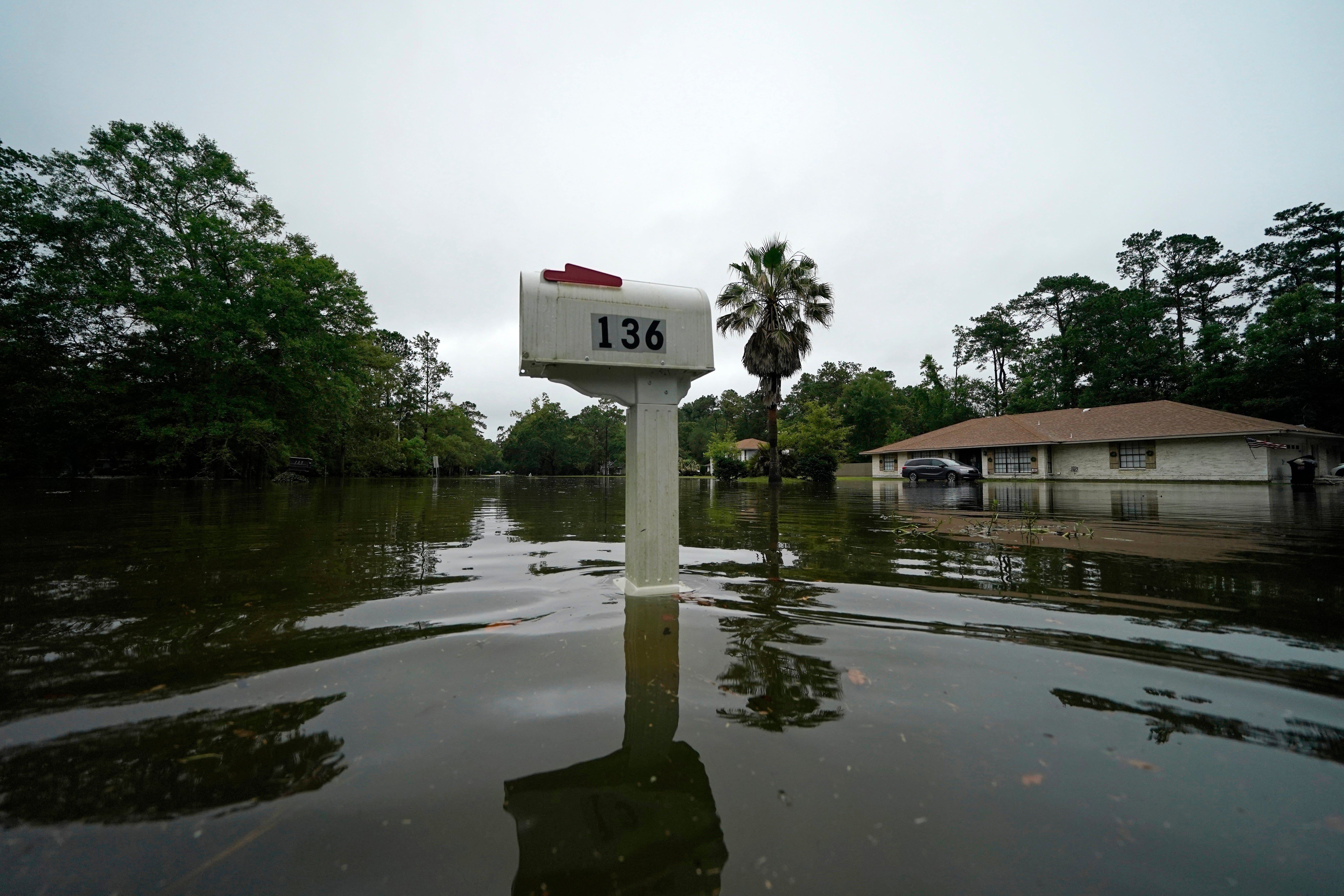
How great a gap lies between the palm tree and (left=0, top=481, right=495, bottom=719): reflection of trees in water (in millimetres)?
19810

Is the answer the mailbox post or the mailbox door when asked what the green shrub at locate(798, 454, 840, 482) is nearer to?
the mailbox post

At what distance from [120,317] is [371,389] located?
58.4ft

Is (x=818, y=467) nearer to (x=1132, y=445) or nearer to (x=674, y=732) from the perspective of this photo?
(x=1132, y=445)

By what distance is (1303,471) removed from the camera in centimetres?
2088

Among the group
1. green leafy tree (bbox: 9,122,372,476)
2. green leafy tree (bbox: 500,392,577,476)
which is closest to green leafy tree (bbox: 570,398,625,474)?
green leafy tree (bbox: 500,392,577,476)

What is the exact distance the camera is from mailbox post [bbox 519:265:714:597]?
10.4 feet

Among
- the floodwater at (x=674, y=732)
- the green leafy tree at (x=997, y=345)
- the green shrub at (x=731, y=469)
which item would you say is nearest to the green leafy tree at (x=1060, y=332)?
the green leafy tree at (x=997, y=345)

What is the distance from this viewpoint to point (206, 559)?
507 centimetres

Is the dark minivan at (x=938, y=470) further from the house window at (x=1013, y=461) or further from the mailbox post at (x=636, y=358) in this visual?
the mailbox post at (x=636, y=358)

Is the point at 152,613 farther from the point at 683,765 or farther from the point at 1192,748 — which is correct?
the point at 1192,748

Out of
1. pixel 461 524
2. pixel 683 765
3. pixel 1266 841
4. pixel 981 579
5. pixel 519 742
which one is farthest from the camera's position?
pixel 461 524

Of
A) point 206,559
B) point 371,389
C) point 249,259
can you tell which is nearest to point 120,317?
point 249,259

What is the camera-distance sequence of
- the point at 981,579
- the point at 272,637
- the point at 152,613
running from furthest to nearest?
the point at 981,579, the point at 152,613, the point at 272,637

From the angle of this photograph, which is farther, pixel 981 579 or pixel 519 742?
pixel 981 579
